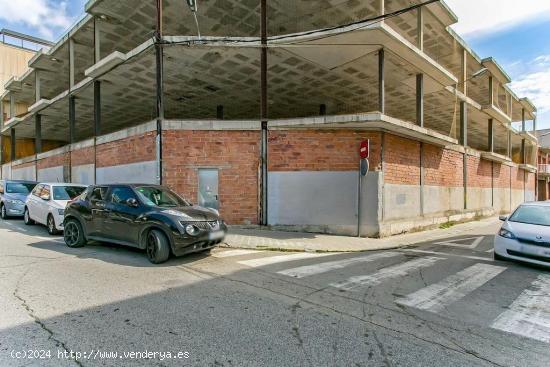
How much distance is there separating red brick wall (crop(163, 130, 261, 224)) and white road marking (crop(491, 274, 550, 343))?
24.7 feet

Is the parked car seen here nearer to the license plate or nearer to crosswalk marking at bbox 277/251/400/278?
the license plate

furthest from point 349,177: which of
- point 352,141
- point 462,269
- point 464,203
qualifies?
point 464,203

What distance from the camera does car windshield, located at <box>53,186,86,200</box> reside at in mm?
9617

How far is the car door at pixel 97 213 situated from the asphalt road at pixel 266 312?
1.89ft

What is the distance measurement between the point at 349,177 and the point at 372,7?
7152mm

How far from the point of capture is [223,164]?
10805mm

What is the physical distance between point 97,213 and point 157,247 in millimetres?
2206

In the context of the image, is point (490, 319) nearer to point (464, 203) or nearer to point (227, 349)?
point (227, 349)

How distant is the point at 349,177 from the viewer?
10508 mm

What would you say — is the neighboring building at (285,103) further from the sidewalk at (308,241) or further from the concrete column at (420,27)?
the sidewalk at (308,241)

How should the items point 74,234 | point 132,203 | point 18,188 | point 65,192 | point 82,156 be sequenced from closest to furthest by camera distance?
point 132,203
point 74,234
point 65,192
point 18,188
point 82,156

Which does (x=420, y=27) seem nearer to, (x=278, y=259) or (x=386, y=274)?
(x=386, y=274)

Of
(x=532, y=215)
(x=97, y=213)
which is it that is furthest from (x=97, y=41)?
(x=532, y=215)

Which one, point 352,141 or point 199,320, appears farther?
point 352,141
